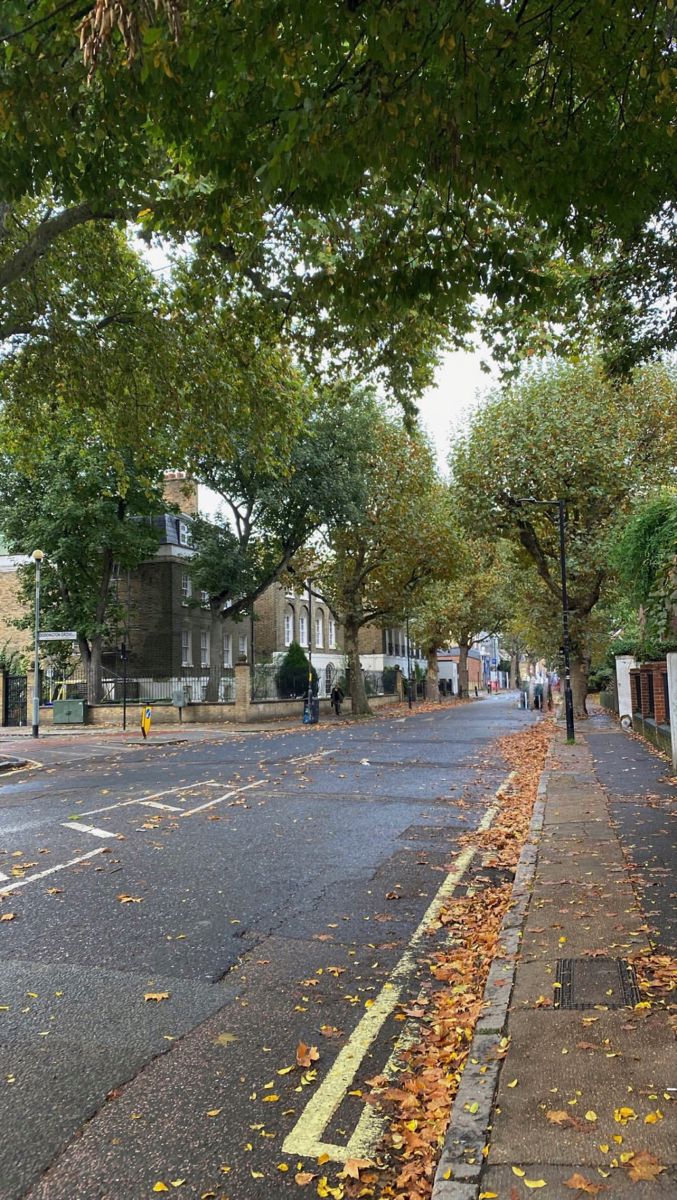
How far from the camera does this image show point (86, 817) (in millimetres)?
10484

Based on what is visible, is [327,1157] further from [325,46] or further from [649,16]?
[649,16]

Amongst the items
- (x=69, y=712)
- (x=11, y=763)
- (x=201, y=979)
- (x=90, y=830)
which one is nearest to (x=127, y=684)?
(x=69, y=712)

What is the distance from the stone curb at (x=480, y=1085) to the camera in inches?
111

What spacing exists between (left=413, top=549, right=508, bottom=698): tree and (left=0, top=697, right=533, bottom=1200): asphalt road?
37.3 meters

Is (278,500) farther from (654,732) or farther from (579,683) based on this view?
(654,732)

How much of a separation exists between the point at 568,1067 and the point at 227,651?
4616 cm

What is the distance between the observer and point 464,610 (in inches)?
2397

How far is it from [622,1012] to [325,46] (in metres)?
5.72

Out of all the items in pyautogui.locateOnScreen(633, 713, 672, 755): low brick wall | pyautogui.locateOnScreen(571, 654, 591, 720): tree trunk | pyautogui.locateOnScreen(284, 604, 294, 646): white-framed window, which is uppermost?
pyautogui.locateOnScreen(284, 604, 294, 646): white-framed window

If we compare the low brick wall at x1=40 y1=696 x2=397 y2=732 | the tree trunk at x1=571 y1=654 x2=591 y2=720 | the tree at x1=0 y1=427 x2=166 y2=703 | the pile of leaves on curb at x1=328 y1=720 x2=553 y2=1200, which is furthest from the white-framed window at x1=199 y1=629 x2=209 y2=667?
the pile of leaves on curb at x1=328 y1=720 x2=553 y2=1200

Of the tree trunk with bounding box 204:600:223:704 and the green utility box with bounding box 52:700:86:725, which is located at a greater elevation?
the tree trunk with bounding box 204:600:223:704

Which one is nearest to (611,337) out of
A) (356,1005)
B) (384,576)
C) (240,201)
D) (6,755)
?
(240,201)

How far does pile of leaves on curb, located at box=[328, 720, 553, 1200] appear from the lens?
2.97m

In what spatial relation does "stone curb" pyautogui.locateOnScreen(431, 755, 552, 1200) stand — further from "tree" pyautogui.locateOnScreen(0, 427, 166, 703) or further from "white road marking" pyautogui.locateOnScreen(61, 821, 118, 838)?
"tree" pyautogui.locateOnScreen(0, 427, 166, 703)
